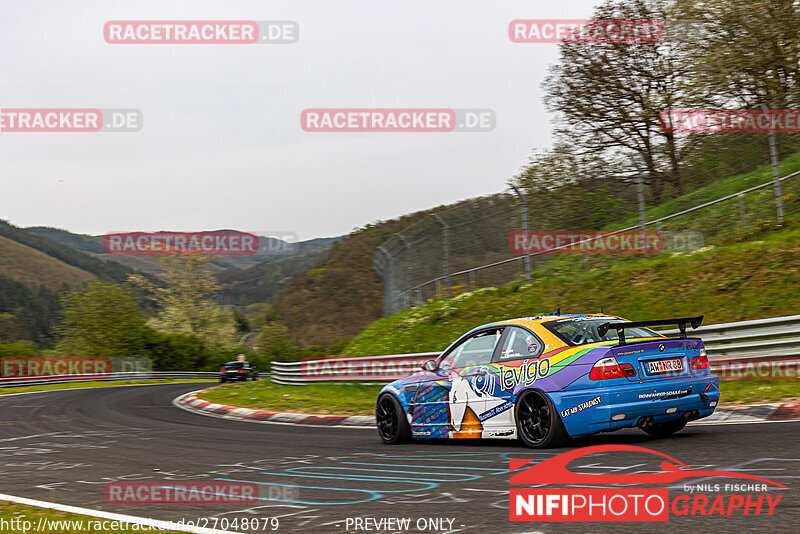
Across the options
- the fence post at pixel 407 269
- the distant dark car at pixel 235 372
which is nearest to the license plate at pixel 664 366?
the fence post at pixel 407 269

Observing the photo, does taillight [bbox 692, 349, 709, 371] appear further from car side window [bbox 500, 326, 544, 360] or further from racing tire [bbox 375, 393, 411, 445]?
racing tire [bbox 375, 393, 411, 445]

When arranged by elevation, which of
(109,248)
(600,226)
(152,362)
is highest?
(109,248)

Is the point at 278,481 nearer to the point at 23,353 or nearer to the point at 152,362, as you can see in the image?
the point at 23,353

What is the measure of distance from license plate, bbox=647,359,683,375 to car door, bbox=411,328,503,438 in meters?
1.74

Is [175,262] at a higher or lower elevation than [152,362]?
higher

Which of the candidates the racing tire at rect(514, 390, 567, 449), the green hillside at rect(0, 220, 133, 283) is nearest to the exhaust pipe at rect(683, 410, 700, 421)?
the racing tire at rect(514, 390, 567, 449)

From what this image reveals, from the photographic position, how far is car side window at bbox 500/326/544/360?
7895 mm

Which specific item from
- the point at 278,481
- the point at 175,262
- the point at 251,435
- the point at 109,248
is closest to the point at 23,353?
the point at 109,248

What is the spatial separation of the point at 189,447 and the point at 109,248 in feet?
143

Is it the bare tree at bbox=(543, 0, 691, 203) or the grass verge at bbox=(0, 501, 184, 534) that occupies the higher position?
the bare tree at bbox=(543, 0, 691, 203)

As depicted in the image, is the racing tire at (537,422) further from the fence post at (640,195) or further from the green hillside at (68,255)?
the green hillside at (68,255)

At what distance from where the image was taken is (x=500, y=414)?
8133mm

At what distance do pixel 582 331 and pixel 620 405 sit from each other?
92 centimetres

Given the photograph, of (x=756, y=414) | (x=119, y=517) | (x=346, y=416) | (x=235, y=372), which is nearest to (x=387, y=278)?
(x=346, y=416)
